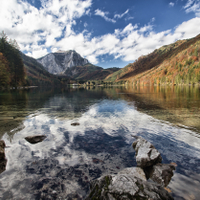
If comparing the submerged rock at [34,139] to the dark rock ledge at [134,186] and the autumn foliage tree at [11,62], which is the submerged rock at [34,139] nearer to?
A: the dark rock ledge at [134,186]

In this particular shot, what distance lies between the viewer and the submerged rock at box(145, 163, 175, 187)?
7.15 metres

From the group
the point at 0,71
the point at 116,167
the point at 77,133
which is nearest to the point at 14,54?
the point at 0,71

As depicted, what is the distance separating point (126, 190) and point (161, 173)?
12.2 ft

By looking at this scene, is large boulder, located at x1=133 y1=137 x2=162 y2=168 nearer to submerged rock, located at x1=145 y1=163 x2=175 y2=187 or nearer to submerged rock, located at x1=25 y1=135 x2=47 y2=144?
submerged rock, located at x1=145 y1=163 x2=175 y2=187

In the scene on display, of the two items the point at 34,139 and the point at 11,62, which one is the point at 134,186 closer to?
the point at 34,139

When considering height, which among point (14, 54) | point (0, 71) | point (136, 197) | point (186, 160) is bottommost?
point (186, 160)

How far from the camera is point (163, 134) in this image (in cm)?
1399

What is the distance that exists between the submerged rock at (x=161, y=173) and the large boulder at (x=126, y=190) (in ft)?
6.91

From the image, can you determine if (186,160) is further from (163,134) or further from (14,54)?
(14,54)

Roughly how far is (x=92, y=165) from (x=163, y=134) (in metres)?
9.41

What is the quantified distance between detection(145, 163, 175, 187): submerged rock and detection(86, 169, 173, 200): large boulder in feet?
6.91

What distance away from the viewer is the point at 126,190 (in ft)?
16.6

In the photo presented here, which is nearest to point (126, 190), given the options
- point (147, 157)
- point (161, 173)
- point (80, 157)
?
point (161, 173)

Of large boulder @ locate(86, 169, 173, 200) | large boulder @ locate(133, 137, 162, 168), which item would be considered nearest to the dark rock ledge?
large boulder @ locate(86, 169, 173, 200)
